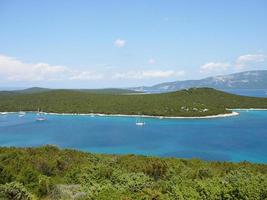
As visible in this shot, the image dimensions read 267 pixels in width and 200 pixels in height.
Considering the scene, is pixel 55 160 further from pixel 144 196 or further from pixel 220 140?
pixel 220 140

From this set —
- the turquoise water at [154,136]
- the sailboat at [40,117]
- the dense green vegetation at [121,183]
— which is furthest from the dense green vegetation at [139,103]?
the dense green vegetation at [121,183]

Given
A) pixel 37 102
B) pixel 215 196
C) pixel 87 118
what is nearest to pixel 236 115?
pixel 87 118

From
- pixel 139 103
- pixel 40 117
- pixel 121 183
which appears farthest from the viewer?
pixel 139 103

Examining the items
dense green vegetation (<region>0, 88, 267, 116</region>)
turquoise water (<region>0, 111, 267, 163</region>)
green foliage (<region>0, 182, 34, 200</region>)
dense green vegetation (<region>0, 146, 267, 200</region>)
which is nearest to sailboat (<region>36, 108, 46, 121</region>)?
turquoise water (<region>0, 111, 267, 163</region>)

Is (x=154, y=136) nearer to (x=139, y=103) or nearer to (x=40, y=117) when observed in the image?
(x=40, y=117)

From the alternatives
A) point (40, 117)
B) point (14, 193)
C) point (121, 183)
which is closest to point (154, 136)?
point (40, 117)

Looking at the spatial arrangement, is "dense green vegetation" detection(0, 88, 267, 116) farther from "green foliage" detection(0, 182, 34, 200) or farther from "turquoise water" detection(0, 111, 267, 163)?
"green foliage" detection(0, 182, 34, 200)
